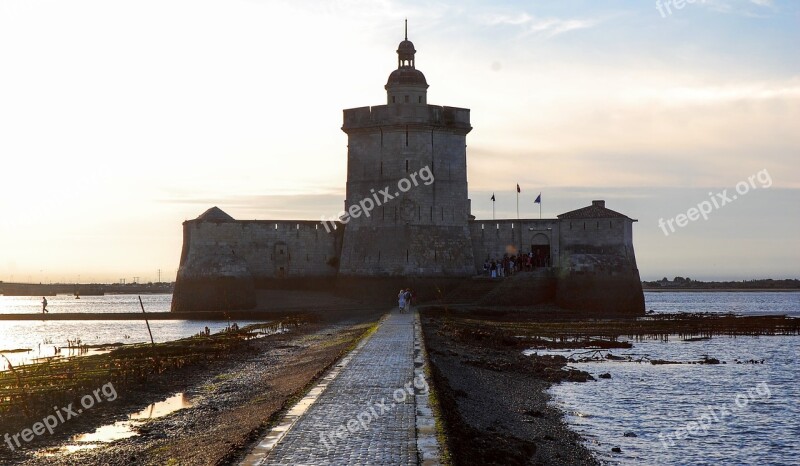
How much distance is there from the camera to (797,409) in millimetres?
23812

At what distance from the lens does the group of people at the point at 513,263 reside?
54088mm

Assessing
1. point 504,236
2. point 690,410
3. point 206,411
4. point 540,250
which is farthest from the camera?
point 504,236

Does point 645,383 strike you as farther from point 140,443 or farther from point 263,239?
point 263,239

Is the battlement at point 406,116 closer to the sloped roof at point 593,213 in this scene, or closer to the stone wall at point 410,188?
the stone wall at point 410,188

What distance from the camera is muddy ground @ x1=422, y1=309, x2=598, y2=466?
594 inches

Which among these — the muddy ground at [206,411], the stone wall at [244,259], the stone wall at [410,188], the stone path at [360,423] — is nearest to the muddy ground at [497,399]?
the stone path at [360,423]

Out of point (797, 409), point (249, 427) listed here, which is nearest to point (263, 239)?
point (797, 409)

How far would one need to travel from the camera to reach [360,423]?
1448 cm

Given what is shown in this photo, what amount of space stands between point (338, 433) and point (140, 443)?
4.29 meters

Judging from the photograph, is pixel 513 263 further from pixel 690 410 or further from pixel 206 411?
pixel 206 411
